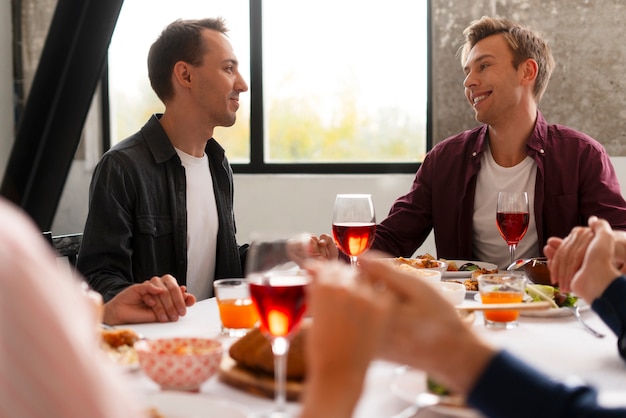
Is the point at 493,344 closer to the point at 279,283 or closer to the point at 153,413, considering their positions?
the point at 279,283

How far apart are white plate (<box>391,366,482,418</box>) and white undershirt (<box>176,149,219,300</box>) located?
4.63 feet

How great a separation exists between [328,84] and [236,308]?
11.2 ft

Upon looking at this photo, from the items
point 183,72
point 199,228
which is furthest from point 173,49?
point 199,228

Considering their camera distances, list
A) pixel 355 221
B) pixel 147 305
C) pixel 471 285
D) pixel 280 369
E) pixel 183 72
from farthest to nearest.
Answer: pixel 183 72 → pixel 471 285 → pixel 355 221 → pixel 147 305 → pixel 280 369

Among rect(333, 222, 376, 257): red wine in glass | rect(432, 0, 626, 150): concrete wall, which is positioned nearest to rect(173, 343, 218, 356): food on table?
rect(333, 222, 376, 257): red wine in glass

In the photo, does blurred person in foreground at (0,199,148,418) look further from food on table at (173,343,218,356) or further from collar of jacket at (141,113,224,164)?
collar of jacket at (141,113,224,164)

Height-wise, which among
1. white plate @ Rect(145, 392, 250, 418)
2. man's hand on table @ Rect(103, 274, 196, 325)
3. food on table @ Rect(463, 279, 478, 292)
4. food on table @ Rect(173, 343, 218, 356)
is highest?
food on table @ Rect(173, 343, 218, 356)

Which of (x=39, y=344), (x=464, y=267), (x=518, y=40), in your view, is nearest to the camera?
(x=39, y=344)

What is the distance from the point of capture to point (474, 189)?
274cm

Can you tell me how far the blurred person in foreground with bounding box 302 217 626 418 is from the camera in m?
0.60

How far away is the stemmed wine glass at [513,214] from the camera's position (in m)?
1.99

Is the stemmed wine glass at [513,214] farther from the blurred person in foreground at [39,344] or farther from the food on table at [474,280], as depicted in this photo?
the blurred person in foreground at [39,344]

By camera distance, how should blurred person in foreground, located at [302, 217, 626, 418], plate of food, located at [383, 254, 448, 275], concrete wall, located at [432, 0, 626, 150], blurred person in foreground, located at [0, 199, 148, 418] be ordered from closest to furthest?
blurred person in foreground, located at [0, 199, 148, 418]
blurred person in foreground, located at [302, 217, 626, 418]
plate of food, located at [383, 254, 448, 275]
concrete wall, located at [432, 0, 626, 150]

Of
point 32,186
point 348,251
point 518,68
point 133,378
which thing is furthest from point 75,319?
point 518,68
